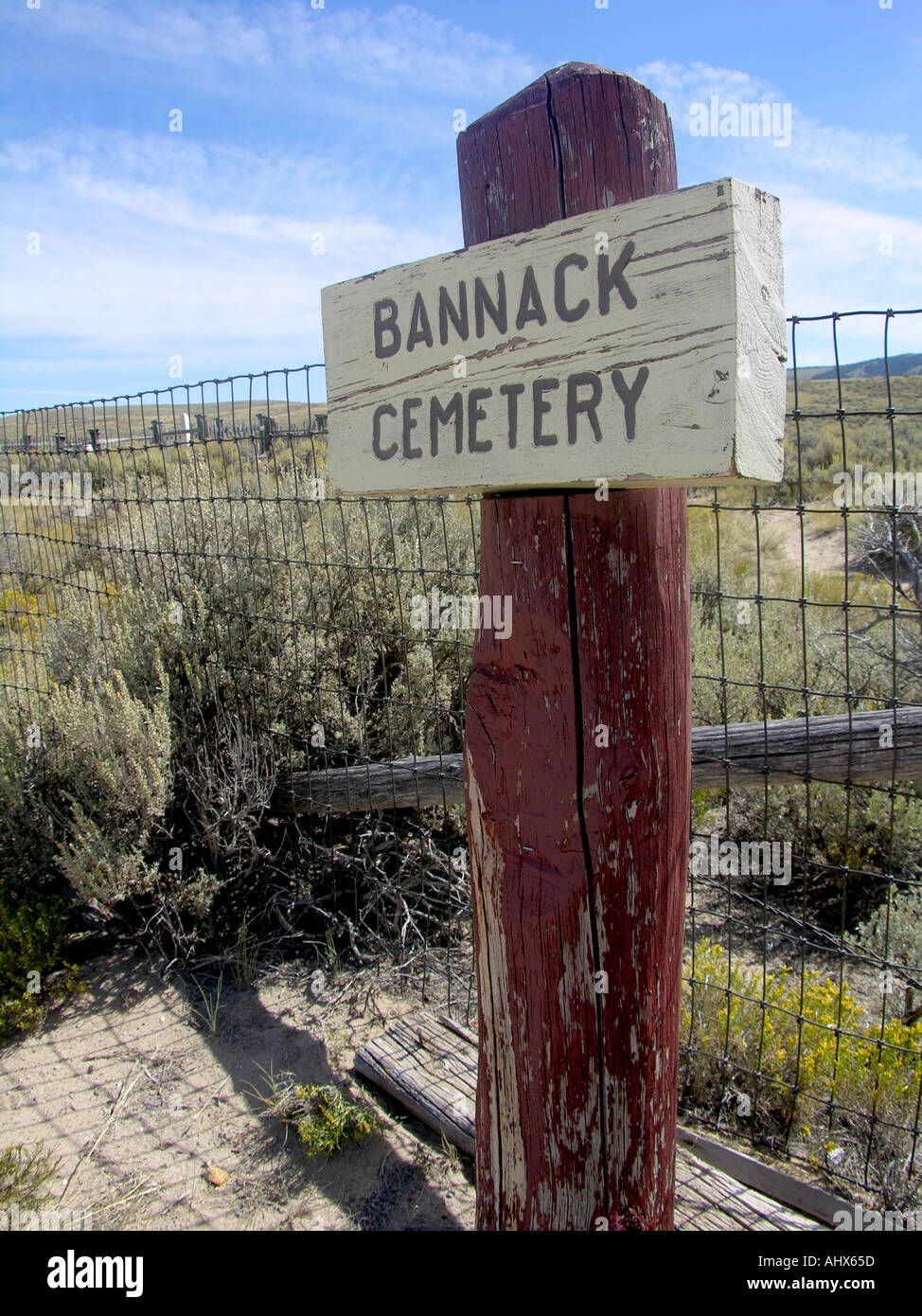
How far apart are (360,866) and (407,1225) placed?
5.23 feet

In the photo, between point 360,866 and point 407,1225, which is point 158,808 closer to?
point 360,866

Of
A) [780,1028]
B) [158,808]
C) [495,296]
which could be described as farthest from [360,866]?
[495,296]

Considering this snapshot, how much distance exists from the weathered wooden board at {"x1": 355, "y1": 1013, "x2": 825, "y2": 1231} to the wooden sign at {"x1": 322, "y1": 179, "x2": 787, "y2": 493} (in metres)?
2.03

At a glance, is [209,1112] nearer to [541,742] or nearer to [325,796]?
[325,796]

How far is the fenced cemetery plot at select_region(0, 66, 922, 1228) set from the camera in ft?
3.75

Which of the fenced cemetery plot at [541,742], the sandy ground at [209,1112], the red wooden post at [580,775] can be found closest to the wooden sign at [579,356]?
the fenced cemetery plot at [541,742]

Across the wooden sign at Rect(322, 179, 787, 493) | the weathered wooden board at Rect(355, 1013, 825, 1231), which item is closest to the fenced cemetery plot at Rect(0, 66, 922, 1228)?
the wooden sign at Rect(322, 179, 787, 493)

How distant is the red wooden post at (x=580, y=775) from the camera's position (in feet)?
4.14

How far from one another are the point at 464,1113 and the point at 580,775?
1807 millimetres

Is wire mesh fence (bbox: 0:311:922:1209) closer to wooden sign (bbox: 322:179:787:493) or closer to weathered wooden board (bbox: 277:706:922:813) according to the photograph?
weathered wooden board (bbox: 277:706:922:813)

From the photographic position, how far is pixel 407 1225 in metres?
2.33

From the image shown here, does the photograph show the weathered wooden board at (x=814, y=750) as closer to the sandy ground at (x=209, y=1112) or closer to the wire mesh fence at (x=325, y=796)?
the wire mesh fence at (x=325, y=796)

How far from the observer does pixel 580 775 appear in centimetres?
131

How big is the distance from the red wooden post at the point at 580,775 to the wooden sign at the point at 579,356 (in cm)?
18
